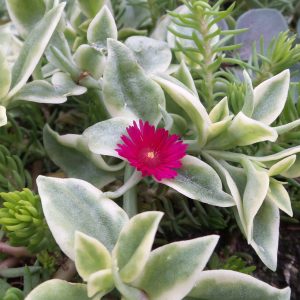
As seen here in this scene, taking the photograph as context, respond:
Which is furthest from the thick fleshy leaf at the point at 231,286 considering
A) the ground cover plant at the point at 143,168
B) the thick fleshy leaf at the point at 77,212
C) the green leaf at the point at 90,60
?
the green leaf at the point at 90,60

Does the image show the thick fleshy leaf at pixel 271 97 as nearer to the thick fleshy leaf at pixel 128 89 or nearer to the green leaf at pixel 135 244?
the thick fleshy leaf at pixel 128 89

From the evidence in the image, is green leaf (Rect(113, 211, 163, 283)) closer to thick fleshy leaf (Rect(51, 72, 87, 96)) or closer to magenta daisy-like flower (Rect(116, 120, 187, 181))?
magenta daisy-like flower (Rect(116, 120, 187, 181))

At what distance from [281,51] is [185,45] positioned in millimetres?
166

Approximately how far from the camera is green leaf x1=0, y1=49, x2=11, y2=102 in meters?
0.65

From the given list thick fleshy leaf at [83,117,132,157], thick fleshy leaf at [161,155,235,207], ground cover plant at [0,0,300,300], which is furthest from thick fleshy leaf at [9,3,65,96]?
thick fleshy leaf at [161,155,235,207]

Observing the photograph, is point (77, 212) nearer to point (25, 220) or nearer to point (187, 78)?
point (25, 220)

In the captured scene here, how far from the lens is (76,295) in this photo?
1.73 ft

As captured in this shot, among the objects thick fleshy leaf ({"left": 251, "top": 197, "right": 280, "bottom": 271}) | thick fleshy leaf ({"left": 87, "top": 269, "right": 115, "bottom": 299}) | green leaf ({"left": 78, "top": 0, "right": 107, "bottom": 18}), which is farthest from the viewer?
green leaf ({"left": 78, "top": 0, "right": 107, "bottom": 18})

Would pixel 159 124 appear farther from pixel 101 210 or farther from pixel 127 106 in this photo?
pixel 101 210

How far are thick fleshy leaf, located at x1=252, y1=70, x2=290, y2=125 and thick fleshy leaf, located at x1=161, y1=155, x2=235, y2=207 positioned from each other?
0.37 ft

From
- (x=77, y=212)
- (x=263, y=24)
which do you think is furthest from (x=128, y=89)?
(x=263, y=24)

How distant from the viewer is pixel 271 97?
66 centimetres

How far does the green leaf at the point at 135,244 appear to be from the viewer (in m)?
0.48

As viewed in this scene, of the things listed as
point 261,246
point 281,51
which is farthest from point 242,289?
point 281,51
